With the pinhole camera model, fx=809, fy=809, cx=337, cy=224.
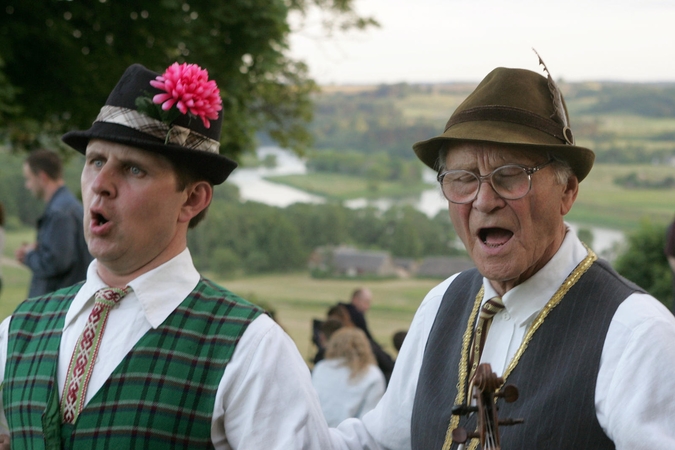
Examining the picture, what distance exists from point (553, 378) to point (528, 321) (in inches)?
8.3

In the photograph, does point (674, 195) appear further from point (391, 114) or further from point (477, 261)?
point (477, 261)

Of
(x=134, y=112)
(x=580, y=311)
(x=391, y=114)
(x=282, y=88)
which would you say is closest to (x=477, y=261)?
(x=580, y=311)

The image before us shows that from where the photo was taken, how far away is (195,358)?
213 cm

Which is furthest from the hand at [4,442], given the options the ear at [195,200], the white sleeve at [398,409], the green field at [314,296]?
the green field at [314,296]

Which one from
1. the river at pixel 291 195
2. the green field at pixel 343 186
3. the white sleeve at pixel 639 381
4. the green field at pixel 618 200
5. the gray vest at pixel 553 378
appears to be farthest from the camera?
the green field at pixel 343 186

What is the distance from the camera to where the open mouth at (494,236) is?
203 centimetres

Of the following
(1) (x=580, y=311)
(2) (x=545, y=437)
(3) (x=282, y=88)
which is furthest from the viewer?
(3) (x=282, y=88)

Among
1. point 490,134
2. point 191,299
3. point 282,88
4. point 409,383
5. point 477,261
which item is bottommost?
point 409,383

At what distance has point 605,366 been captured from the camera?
183 cm

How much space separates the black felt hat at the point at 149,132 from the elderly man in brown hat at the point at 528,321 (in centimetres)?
61

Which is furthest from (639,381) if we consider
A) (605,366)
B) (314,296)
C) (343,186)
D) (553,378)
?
(343,186)

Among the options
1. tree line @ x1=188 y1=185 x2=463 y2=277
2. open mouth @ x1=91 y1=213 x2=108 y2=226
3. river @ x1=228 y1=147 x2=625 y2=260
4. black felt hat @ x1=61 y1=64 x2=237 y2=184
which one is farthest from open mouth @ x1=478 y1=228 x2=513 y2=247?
tree line @ x1=188 y1=185 x2=463 y2=277

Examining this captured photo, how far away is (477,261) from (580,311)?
28 cm

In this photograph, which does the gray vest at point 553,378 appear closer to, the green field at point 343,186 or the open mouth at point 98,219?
the open mouth at point 98,219
